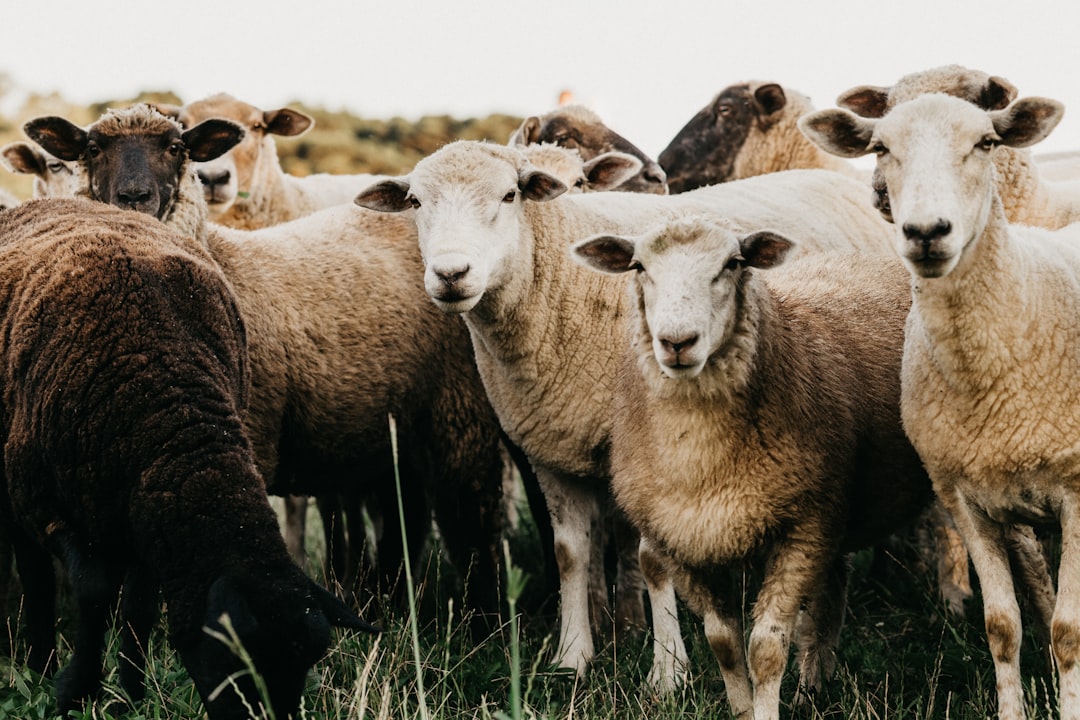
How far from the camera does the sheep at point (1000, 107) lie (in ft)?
16.4

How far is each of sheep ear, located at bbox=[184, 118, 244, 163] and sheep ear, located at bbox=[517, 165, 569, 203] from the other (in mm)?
1511

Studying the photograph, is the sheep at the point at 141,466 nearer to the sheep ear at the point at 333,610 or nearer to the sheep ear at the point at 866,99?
the sheep ear at the point at 333,610

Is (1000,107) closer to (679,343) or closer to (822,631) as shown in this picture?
(822,631)

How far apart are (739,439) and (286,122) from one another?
470cm

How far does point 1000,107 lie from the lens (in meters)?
5.04

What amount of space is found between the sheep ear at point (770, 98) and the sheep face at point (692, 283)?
13.4 ft

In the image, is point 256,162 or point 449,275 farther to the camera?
point 256,162

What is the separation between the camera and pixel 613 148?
7105mm

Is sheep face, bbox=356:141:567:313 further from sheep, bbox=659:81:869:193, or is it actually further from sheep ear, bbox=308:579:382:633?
sheep, bbox=659:81:869:193

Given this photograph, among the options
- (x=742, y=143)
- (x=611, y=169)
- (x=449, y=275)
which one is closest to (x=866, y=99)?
(x=611, y=169)

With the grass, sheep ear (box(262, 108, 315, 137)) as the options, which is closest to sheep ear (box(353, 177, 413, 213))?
the grass

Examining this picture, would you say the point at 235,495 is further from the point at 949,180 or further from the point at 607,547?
the point at 607,547

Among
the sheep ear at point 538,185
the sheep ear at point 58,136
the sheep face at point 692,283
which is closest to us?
the sheep face at point 692,283

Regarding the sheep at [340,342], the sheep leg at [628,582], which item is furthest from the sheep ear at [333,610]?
Result: the sheep leg at [628,582]
